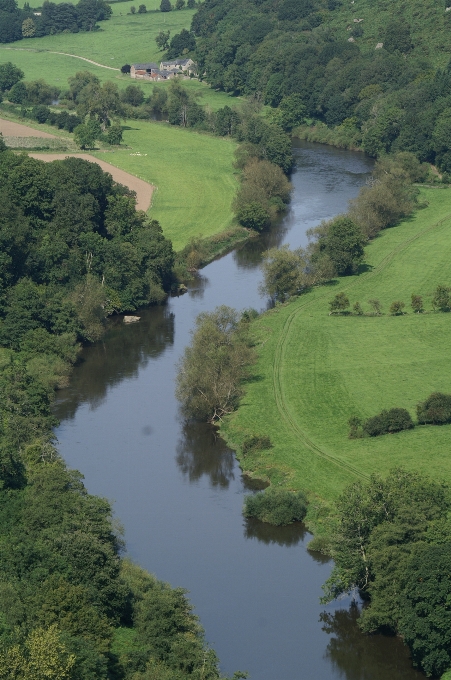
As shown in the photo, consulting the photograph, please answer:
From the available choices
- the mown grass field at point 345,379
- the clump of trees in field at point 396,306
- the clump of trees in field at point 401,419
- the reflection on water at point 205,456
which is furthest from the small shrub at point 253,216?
the clump of trees in field at point 401,419

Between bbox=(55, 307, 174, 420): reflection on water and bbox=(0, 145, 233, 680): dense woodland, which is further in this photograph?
bbox=(55, 307, 174, 420): reflection on water

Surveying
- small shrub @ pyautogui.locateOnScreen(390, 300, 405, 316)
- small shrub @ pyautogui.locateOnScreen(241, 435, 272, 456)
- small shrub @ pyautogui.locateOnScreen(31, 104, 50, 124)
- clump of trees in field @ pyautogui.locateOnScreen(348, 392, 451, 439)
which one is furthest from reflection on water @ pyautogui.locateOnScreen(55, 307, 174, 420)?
small shrub @ pyautogui.locateOnScreen(31, 104, 50, 124)

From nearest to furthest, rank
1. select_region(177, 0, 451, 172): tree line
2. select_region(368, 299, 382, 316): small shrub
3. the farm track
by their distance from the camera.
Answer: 1. the farm track
2. select_region(368, 299, 382, 316): small shrub
3. select_region(177, 0, 451, 172): tree line

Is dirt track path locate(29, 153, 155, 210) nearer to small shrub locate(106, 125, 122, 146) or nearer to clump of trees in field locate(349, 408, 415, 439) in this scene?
small shrub locate(106, 125, 122, 146)

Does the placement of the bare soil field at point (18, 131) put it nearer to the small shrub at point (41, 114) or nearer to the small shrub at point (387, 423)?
the small shrub at point (41, 114)

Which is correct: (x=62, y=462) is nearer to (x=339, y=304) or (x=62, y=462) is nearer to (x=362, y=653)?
(x=362, y=653)

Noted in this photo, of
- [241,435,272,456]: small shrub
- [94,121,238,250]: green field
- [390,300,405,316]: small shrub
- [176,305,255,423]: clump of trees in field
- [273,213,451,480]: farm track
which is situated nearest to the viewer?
[273,213,451,480]: farm track
